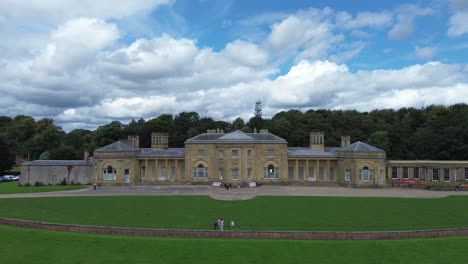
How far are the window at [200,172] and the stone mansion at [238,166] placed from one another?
0.07 metres

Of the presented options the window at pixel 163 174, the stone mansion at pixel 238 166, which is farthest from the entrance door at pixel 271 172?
the window at pixel 163 174

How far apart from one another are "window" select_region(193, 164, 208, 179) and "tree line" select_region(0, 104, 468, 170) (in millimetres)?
24059

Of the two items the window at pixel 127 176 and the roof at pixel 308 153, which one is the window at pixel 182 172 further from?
the roof at pixel 308 153

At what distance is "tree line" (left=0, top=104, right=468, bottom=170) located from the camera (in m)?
66.8

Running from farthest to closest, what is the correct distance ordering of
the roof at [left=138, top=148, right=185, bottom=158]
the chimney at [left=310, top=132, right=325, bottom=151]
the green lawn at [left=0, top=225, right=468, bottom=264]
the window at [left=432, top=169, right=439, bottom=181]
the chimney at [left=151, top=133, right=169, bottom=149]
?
the chimney at [left=151, top=133, right=169, bottom=149], the chimney at [left=310, top=132, right=325, bottom=151], the roof at [left=138, top=148, right=185, bottom=158], the window at [left=432, top=169, right=439, bottom=181], the green lawn at [left=0, top=225, right=468, bottom=264]

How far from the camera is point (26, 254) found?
2122 centimetres

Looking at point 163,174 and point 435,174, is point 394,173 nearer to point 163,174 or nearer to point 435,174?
point 435,174

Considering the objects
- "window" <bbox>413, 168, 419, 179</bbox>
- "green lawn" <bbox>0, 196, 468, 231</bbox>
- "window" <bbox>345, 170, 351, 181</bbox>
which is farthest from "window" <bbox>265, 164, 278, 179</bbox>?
"window" <bbox>413, 168, 419, 179</bbox>

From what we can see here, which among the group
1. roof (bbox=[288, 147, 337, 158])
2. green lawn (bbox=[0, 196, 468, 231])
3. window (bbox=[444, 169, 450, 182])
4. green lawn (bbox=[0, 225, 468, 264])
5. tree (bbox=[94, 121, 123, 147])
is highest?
tree (bbox=[94, 121, 123, 147])

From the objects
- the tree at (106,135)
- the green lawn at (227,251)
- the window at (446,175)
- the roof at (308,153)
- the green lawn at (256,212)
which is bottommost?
the green lawn at (227,251)

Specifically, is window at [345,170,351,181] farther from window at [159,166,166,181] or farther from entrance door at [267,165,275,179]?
window at [159,166,166,181]

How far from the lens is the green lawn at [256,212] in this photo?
2564cm

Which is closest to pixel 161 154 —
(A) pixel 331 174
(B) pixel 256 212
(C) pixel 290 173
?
(C) pixel 290 173

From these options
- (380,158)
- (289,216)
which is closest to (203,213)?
(289,216)
